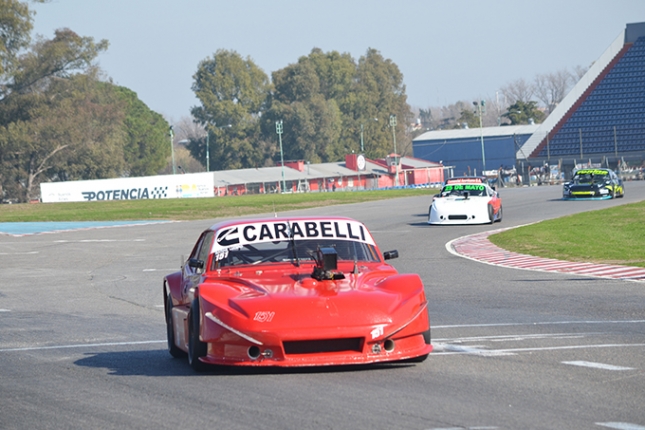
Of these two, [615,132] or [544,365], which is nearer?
[544,365]

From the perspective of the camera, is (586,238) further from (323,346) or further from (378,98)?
(378,98)

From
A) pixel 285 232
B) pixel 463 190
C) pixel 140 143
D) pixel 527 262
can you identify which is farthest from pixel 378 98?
pixel 285 232

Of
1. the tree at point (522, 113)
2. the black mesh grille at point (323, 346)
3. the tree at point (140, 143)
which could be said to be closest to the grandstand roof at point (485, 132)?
the tree at point (522, 113)

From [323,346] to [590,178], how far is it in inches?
1617

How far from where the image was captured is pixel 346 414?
5.79 meters

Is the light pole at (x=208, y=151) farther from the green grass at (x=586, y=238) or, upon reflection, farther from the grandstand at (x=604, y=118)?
the green grass at (x=586, y=238)

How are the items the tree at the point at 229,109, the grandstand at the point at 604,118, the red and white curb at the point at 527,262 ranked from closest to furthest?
1. the red and white curb at the point at 527,262
2. the grandstand at the point at 604,118
3. the tree at the point at 229,109

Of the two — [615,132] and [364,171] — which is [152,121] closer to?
Result: [364,171]

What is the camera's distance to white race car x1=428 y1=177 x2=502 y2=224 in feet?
101

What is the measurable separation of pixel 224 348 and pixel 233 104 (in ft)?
351

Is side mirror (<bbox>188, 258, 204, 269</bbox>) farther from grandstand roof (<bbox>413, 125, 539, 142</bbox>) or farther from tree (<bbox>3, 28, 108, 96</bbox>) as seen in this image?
grandstand roof (<bbox>413, 125, 539, 142</bbox>)

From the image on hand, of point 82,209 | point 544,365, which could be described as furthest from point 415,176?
point 544,365

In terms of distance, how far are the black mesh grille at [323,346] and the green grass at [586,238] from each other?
11.0 meters

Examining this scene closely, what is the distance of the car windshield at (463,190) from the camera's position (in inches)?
1251
